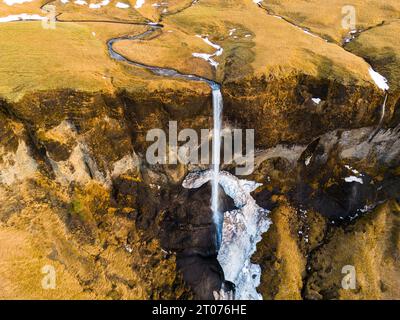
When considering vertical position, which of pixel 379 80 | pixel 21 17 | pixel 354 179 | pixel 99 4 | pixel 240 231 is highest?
pixel 21 17

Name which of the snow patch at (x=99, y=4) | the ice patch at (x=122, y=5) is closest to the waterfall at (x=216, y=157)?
the ice patch at (x=122, y=5)

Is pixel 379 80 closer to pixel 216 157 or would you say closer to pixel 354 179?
pixel 354 179

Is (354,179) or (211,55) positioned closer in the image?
(354,179)

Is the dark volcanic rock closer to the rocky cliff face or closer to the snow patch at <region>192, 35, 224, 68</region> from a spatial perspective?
the rocky cliff face

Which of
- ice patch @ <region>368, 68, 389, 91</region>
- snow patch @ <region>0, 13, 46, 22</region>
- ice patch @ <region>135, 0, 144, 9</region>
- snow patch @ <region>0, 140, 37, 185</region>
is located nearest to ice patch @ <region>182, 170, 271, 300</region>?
snow patch @ <region>0, 140, 37, 185</region>

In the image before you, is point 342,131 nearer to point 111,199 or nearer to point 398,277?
point 398,277

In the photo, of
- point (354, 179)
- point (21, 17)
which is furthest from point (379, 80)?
point (21, 17)

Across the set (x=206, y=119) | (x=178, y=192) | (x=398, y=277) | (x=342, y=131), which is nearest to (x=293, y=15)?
(x=342, y=131)
